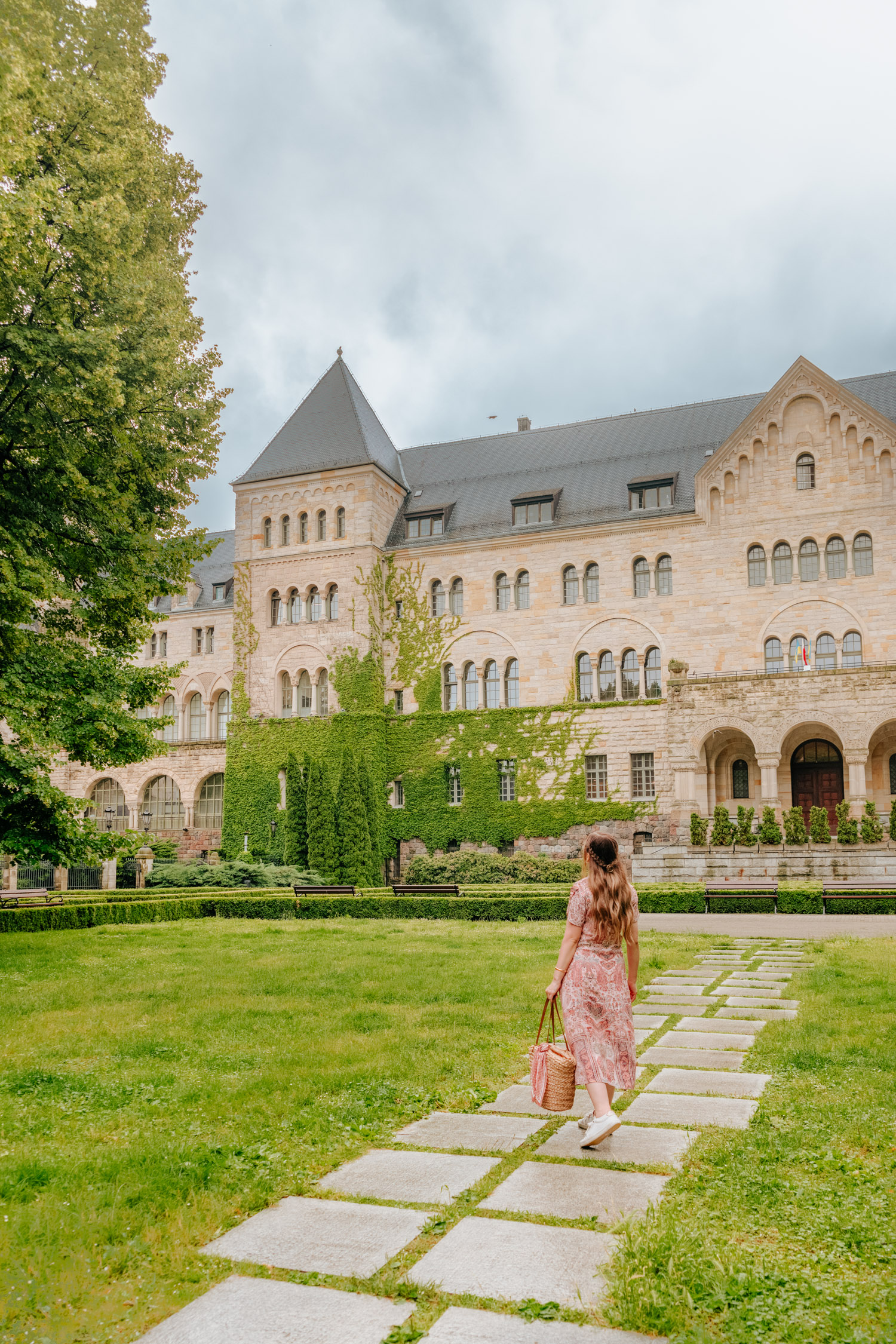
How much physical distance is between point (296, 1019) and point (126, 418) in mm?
10461

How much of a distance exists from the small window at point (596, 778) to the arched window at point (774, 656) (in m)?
7.15

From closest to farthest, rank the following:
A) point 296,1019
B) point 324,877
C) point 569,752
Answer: point 296,1019 → point 324,877 → point 569,752

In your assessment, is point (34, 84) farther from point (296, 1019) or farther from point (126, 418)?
point (296, 1019)

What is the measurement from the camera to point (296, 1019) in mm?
9664

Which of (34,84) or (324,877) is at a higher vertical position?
(34,84)

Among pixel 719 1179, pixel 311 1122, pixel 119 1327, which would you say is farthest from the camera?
pixel 311 1122

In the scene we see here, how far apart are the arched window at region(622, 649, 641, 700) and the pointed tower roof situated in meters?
14.0

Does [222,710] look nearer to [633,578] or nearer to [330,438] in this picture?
[330,438]

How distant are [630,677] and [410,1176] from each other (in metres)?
35.5

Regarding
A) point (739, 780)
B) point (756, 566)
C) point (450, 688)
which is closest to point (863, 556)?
point (756, 566)

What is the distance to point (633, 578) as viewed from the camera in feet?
133

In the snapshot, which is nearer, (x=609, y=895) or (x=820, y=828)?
(x=609, y=895)

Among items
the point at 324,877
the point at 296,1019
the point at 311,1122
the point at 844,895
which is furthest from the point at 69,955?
the point at 324,877

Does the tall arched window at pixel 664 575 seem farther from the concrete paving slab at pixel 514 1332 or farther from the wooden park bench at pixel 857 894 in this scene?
the concrete paving slab at pixel 514 1332
